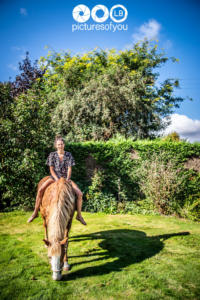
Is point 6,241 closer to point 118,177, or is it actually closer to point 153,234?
point 153,234

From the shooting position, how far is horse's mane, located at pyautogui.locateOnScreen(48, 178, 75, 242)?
2717mm

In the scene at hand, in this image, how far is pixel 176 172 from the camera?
860 centimetres

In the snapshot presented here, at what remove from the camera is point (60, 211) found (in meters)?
2.93

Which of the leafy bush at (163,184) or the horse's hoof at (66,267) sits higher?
the leafy bush at (163,184)

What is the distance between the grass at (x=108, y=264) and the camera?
273cm

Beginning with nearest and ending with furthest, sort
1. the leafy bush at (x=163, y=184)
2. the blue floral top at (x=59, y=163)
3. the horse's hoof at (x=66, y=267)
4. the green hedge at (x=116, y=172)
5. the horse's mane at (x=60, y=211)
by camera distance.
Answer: the horse's mane at (x=60, y=211) → the horse's hoof at (x=66, y=267) → the blue floral top at (x=59, y=163) → the leafy bush at (x=163, y=184) → the green hedge at (x=116, y=172)

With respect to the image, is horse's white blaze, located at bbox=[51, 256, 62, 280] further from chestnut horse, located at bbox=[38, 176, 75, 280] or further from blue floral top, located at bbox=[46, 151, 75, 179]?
blue floral top, located at bbox=[46, 151, 75, 179]

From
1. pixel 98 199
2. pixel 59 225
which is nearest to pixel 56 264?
pixel 59 225

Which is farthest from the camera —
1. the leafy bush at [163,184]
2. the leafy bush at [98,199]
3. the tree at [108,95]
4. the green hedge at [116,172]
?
the tree at [108,95]

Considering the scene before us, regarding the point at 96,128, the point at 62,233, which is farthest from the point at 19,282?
the point at 96,128

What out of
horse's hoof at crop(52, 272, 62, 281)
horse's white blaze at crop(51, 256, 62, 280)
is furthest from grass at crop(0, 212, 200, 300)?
horse's white blaze at crop(51, 256, 62, 280)

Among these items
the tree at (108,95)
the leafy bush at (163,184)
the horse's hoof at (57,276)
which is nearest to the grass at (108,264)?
the horse's hoof at (57,276)

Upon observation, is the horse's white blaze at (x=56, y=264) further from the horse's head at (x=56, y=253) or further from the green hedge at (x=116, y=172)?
the green hedge at (x=116, y=172)

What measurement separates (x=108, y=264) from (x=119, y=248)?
0.84 meters
